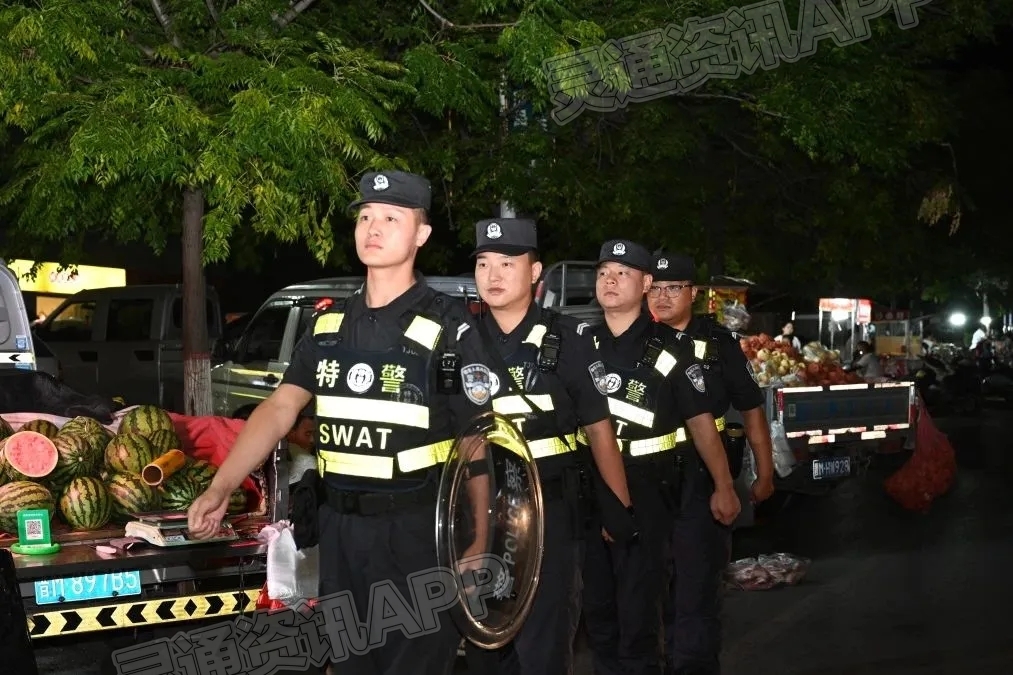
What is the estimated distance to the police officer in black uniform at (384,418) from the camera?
434 centimetres

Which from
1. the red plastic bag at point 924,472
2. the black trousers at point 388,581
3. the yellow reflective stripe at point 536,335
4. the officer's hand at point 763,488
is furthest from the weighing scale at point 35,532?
the red plastic bag at point 924,472

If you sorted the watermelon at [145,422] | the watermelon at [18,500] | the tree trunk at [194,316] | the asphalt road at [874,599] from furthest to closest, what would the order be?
the tree trunk at [194,316], the asphalt road at [874,599], the watermelon at [145,422], the watermelon at [18,500]

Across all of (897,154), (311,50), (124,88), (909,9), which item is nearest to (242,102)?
(124,88)

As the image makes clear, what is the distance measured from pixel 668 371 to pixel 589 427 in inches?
46.0

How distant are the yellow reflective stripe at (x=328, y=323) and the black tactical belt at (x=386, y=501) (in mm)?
550

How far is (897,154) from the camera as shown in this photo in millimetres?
16078

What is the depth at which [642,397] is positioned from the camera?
21.5 feet

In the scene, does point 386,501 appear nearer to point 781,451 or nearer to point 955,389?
point 781,451

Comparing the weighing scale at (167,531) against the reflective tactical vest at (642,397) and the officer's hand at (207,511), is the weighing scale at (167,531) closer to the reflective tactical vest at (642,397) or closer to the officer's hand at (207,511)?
the officer's hand at (207,511)

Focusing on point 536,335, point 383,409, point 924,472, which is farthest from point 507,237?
point 924,472

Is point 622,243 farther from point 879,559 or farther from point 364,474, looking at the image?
point 879,559

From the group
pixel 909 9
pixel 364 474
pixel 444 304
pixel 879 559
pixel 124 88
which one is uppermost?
pixel 909 9

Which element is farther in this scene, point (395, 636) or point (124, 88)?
point (124, 88)

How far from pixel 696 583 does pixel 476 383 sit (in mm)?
2665
